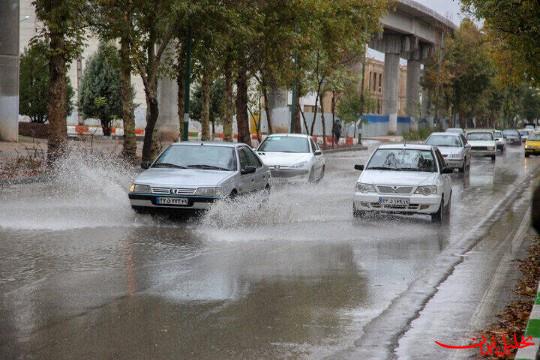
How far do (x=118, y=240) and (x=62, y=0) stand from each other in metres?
14.1

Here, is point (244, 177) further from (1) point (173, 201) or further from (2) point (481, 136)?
(2) point (481, 136)

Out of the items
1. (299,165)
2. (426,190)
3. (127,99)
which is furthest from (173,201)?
(127,99)

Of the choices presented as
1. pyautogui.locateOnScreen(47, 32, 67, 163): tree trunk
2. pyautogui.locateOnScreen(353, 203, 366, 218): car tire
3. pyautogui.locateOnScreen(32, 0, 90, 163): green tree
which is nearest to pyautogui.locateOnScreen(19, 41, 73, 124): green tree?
pyautogui.locateOnScreen(32, 0, 90, 163): green tree

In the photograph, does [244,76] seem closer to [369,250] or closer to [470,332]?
[369,250]

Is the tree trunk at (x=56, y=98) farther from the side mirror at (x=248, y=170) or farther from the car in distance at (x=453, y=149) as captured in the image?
the car in distance at (x=453, y=149)

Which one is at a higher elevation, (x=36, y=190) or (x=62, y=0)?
(x=62, y=0)

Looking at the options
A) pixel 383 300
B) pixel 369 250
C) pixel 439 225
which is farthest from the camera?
pixel 439 225

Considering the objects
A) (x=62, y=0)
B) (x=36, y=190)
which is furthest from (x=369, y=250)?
(x=62, y=0)

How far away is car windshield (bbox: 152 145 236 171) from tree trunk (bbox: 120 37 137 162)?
12439 millimetres

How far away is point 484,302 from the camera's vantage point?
9.10m

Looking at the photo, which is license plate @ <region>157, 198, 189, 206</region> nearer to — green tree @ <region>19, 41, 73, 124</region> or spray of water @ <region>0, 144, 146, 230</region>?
spray of water @ <region>0, 144, 146, 230</region>

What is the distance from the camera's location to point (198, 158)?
1641cm

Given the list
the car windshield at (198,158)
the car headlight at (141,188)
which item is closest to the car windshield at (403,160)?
the car windshield at (198,158)

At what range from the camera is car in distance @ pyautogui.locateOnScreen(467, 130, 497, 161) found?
156ft
